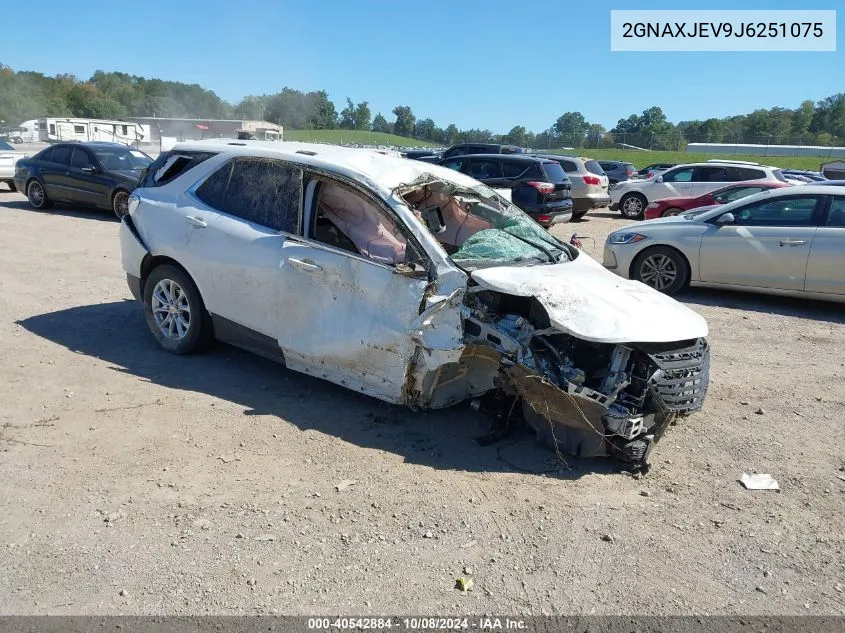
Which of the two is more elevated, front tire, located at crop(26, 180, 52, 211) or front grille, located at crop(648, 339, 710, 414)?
front tire, located at crop(26, 180, 52, 211)

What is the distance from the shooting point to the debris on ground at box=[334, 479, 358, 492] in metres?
3.90

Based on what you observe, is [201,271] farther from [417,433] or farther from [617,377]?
[617,377]

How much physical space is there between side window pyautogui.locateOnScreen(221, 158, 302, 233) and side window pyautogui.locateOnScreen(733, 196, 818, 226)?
20.5ft

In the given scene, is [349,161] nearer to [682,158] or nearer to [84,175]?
[84,175]

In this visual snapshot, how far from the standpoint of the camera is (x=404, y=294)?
4.39 metres

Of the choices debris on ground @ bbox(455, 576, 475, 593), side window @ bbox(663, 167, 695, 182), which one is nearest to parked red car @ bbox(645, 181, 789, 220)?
side window @ bbox(663, 167, 695, 182)

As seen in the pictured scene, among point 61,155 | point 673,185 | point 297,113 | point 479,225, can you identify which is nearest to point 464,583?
point 479,225

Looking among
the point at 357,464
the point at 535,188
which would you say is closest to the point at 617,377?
the point at 357,464

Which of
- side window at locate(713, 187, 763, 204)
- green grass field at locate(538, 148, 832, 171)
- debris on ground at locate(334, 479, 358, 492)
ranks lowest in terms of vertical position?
debris on ground at locate(334, 479, 358, 492)

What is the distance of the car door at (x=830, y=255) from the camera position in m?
8.15

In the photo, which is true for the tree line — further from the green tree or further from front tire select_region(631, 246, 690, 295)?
front tire select_region(631, 246, 690, 295)

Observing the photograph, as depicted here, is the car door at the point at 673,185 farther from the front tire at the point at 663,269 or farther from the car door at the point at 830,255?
the car door at the point at 830,255

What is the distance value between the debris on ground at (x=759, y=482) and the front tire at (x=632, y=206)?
16.9 m

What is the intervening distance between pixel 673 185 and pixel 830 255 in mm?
11477
